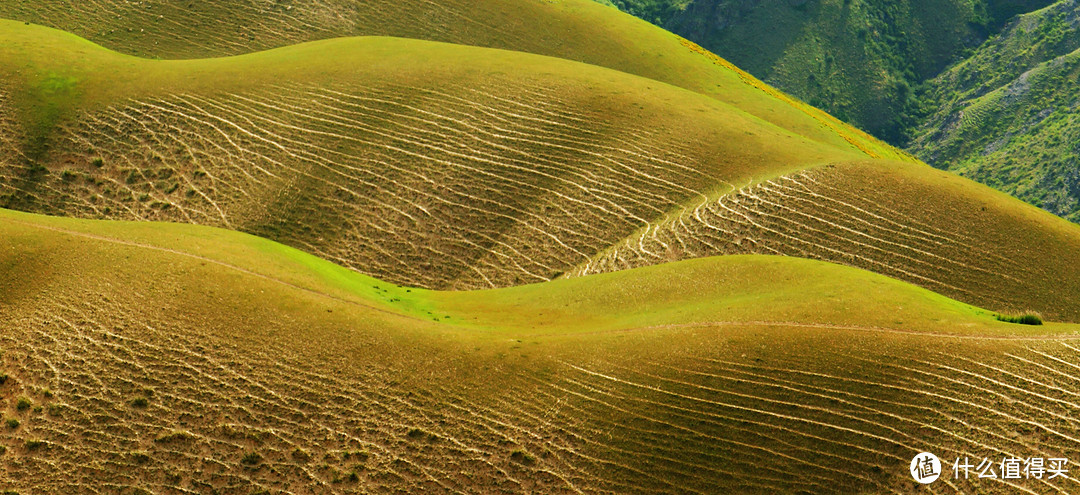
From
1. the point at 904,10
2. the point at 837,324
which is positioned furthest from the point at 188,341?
the point at 904,10

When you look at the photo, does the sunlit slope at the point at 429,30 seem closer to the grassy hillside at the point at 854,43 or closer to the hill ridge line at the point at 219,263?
the hill ridge line at the point at 219,263

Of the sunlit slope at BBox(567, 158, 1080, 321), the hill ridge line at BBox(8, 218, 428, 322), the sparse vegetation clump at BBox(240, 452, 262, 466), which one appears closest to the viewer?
the sparse vegetation clump at BBox(240, 452, 262, 466)

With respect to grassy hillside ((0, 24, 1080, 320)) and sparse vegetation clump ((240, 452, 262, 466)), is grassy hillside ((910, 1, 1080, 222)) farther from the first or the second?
sparse vegetation clump ((240, 452, 262, 466))

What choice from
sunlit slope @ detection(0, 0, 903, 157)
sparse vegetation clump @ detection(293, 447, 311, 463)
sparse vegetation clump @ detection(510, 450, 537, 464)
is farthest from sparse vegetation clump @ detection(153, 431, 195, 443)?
sunlit slope @ detection(0, 0, 903, 157)

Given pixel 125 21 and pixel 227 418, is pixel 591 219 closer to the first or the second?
pixel 227 418

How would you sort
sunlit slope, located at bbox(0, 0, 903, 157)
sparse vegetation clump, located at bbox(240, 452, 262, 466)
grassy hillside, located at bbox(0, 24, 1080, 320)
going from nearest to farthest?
sparse vegetation clump, located at bbox(240, 452, 262, 466), grassy hillside, located at bbox(0, 24, 1080, 320), sunlit slope, located at bbox(0, 0, 903, 157)

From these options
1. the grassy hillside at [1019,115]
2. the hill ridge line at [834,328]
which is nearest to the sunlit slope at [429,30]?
the hill ridge line at [834,328]
